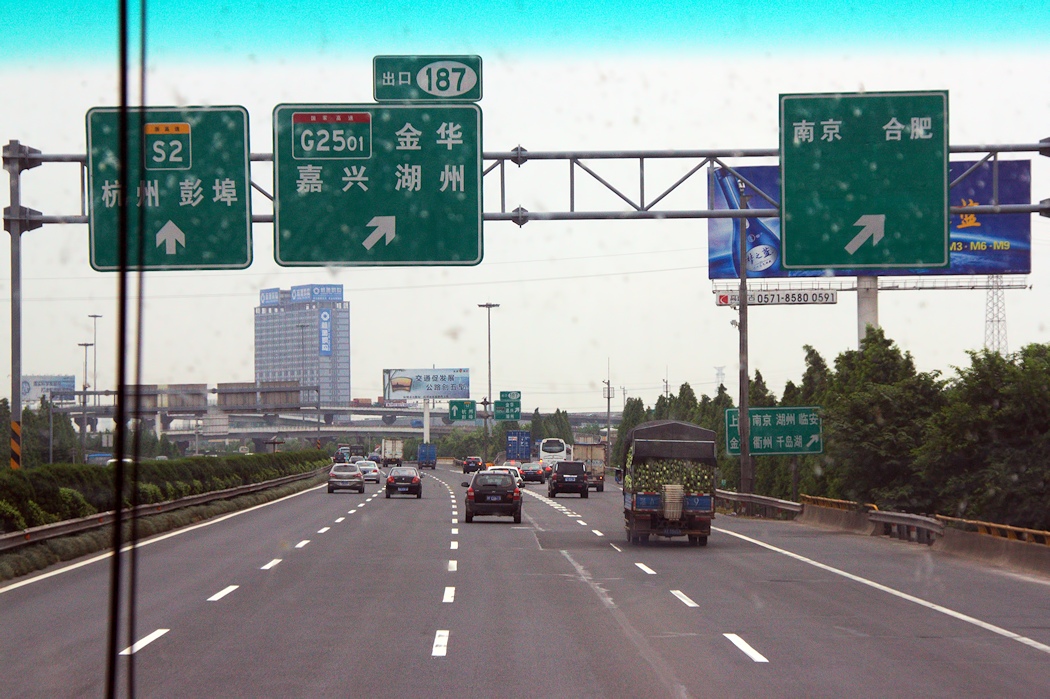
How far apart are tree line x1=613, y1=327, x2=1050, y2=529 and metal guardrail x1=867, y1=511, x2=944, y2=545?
2.05 metres

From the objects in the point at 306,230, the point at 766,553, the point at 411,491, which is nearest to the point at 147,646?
the point at 306,230

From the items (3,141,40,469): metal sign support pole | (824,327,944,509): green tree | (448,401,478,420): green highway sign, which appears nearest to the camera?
(3,141,40,469): metal sign support pole

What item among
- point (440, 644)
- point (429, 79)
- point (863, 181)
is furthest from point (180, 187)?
point (863, 181)

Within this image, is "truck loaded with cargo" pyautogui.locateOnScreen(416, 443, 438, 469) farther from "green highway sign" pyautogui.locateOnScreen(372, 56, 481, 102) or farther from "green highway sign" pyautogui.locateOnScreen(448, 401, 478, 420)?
"green highway sign" pyautogui.locateOnScreen(372, 56, 481, 102)

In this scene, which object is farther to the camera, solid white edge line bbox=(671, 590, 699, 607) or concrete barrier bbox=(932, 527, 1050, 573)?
concrete barrier bbox=(932, 527, 1050, 573)

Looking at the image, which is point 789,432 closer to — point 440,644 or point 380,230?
point 380,230

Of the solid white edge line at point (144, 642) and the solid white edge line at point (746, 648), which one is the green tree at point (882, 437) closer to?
the solid white edge line at point (746, 648)

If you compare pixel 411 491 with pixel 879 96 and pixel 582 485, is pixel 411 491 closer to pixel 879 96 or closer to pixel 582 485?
pixel 582 485

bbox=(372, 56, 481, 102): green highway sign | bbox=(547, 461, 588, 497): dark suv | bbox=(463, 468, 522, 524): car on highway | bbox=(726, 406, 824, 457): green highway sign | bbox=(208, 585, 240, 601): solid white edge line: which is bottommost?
bbox=(547, 461, 588, 497): dark suv

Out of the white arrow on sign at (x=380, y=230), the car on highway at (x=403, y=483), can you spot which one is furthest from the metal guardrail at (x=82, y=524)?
the car on highway at (x=403, y=483)

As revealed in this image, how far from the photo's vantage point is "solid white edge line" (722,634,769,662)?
12.7 m

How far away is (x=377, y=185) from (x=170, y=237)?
11.1 feet

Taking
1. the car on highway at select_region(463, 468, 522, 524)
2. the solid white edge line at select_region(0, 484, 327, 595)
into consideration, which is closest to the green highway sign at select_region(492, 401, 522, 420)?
the solid white edge line at select_region(0, 484, 327, 595)

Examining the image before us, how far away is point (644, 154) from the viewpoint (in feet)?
68.6
